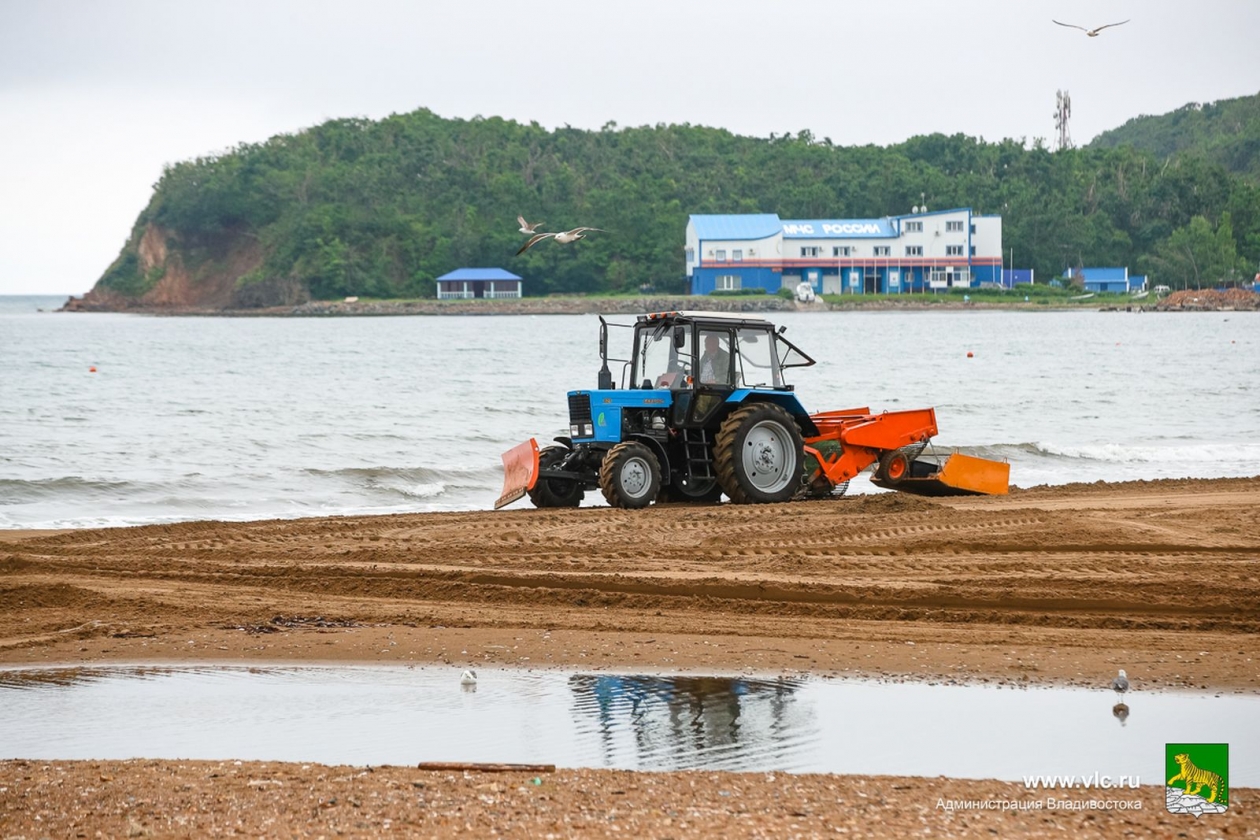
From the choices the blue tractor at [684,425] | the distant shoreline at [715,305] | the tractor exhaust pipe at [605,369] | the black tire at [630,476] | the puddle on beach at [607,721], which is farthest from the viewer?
the distant shoreline at [715,305]

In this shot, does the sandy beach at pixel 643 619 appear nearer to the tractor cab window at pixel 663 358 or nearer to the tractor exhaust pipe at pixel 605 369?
the tractor cab window at pixel 663 358

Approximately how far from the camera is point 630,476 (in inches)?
576

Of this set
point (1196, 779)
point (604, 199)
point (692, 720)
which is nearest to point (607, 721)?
point (692, 720)

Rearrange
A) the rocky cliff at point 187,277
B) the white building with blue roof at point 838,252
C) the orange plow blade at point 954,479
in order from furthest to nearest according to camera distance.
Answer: the rocky cliff at point 187,277 < the white building with blue roof at point 838,252 < the orange plow blade at point 954,479

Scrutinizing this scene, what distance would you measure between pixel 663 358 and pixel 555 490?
187 centimetres

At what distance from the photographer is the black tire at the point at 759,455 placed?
1497 cm

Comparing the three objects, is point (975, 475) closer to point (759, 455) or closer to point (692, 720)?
point (759, 455)

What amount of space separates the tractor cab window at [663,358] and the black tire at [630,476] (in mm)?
890

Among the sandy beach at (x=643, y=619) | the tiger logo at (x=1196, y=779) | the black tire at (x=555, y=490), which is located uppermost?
the black tire at (x=555, y=490)

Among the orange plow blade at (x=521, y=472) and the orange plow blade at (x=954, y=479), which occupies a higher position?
the orange plow blade at (x=521, y=472)

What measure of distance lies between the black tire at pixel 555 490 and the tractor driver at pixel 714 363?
1.74 metres

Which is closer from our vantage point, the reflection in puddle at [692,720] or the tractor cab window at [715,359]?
the reflection in puddle at [692,720]

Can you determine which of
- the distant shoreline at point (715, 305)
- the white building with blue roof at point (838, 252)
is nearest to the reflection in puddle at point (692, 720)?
the distant shoreline at point (715, 305)

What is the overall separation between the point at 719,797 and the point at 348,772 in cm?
171
